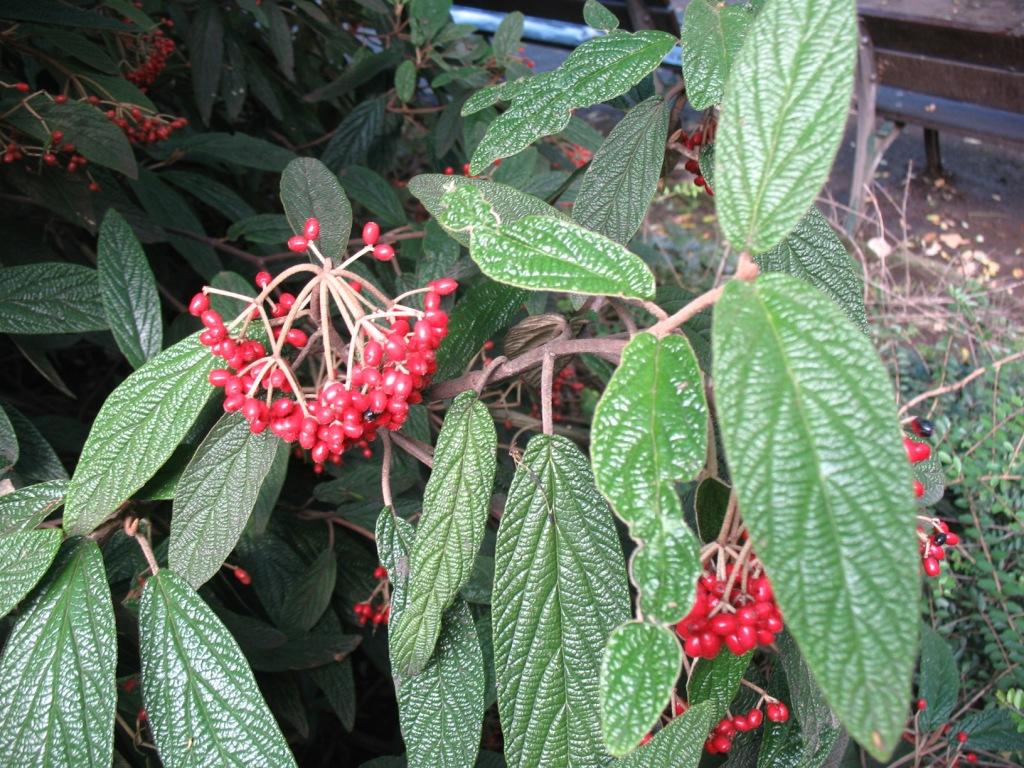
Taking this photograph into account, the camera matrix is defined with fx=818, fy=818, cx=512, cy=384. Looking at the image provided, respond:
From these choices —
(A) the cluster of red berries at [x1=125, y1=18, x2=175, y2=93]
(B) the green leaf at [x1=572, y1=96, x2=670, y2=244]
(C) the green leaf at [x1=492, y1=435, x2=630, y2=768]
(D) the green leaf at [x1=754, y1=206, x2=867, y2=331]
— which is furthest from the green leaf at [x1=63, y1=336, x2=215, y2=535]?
(A) the cluster of red berries at [x1=125, y1=18, x2=175, y2=93]

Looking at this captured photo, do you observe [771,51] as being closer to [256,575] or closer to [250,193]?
[256,575]

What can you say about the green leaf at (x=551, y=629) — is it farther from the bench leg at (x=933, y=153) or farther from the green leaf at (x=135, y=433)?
the bench leg at (x=933, y=153)

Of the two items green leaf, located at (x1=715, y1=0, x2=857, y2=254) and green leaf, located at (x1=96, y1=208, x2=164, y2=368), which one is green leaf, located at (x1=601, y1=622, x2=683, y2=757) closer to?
green leaf, located at (x1=715, y1=0, x2=857, y2=254)

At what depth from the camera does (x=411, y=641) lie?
27.5 inches

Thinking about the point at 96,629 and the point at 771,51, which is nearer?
the point at 771,51

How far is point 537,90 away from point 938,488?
1.85 ft

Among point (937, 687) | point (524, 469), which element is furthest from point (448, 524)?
point (937, 687)

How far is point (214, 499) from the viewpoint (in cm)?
74

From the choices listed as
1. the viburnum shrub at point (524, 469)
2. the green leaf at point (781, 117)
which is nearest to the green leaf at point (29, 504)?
the viburnum shrub at point (524, 469)

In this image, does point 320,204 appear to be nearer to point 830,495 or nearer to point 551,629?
point 551,629

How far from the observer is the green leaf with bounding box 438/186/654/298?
0.56 metres

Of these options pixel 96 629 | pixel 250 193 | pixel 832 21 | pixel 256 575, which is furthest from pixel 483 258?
pixel 250 193

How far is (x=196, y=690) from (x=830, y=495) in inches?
22.5

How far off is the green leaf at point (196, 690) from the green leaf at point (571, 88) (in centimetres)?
48
